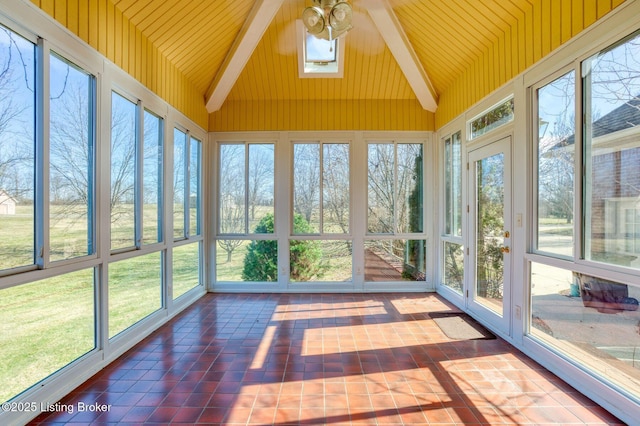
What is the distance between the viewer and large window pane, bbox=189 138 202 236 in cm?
462

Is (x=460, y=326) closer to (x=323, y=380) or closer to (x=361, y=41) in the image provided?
(x=323, y=380)

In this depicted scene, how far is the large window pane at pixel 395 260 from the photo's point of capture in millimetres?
5246

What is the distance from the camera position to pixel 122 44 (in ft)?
9.76

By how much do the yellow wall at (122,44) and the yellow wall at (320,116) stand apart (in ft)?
2.72

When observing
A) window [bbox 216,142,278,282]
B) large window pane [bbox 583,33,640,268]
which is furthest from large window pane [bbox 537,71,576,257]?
window [bbox 216,142,278,282]

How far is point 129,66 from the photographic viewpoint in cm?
309

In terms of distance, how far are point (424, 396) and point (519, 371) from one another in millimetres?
957

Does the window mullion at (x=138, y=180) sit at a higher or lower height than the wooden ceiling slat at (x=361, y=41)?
lower

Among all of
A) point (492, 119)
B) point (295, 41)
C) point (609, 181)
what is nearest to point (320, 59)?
point (295, 41)

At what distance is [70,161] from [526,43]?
3.99 meters

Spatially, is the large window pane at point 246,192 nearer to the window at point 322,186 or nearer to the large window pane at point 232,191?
the large window pane at point 232,191

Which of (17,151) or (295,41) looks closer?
(17,151)

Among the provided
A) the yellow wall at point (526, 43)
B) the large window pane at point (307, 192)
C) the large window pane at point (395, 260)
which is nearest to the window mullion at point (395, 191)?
the large window pane at point (395, 260)

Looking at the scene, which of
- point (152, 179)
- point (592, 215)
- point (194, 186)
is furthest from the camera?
point (194, 186)
